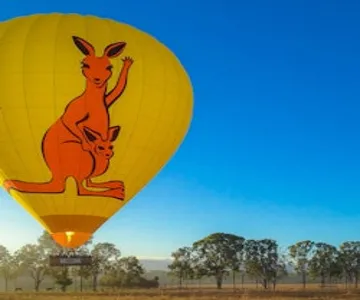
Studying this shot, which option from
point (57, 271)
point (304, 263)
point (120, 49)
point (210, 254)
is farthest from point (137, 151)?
point (304, 263)

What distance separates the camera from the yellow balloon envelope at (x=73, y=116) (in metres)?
29.0

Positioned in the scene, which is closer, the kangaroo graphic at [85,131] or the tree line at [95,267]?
the kangaroo graphic at [85,131]

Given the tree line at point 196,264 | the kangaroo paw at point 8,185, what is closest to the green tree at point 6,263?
the tree line at point 196,264

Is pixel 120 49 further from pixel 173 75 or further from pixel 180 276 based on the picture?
pixel 180 276

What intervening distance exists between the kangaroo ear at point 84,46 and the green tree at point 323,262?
100771mm

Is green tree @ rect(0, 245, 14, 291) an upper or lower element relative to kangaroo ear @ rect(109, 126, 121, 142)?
lower

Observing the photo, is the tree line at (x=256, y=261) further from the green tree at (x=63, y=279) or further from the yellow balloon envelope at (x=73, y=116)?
the yellow balloon envelope at (x=73, y=116)

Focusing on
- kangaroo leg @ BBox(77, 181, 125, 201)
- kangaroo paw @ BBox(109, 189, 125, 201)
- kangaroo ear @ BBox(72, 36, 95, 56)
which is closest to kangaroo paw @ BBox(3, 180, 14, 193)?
kangaroo leg @ BBox(77, 181, 125, 201)

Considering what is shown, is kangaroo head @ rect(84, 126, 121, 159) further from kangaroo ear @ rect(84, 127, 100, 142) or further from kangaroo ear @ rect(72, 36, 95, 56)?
kangaroo ear @ rect(72, 36, 95, 56)

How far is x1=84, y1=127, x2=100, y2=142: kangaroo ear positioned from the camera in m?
29.3

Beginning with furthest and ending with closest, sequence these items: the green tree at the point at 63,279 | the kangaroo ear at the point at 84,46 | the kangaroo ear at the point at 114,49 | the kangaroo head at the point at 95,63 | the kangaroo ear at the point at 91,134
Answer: the green tree at the point at 63,279, the kangaroo ear at the point at 114,49, the kangaroo ear at the point at 84,46, the kangaroo ear at the point at 91,134, the kangaroo head at the point at 95,63

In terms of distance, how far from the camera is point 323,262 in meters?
123

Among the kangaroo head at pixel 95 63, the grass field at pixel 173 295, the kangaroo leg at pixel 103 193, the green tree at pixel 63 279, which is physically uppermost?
the kangaroo head at pixel 95 63

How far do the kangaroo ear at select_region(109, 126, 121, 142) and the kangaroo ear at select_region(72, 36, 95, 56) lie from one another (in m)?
3.43
